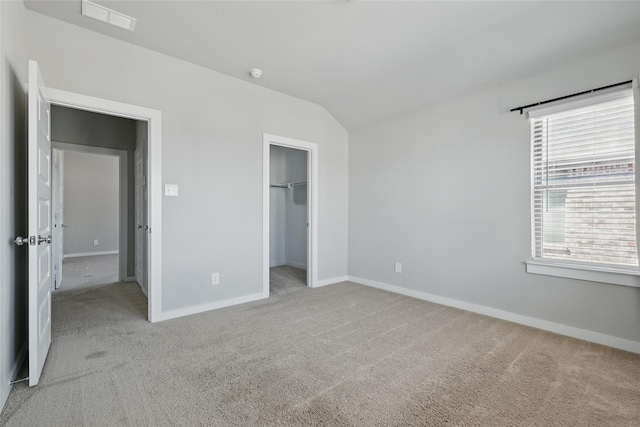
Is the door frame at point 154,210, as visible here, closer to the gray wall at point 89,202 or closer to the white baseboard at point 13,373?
the white baseboard at point 13,373

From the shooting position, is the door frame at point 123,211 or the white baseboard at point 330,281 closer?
the white baseboard at point 330,281

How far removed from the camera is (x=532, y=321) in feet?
9.07

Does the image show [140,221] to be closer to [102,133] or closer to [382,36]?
[102,133]

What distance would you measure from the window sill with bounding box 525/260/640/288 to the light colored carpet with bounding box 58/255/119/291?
18.1 feet

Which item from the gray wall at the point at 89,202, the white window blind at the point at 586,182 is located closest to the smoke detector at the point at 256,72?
the white window blind at the point at 586,182

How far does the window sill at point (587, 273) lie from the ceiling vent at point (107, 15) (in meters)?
4.04

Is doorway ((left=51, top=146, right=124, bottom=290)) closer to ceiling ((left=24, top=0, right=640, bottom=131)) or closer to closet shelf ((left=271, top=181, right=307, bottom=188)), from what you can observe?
closet shelf ((left=271, top=181, right=307, bottom=188))

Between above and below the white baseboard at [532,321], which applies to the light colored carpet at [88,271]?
below

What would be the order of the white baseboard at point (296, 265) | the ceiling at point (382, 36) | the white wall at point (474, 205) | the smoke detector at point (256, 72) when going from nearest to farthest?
the ceiling at point (382, 36), the white wall at point (474, 205), the smoke detector at point (256, 72), the white baseboard at point (296, 265)

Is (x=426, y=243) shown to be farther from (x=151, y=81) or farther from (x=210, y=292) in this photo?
(x=151, y=81)

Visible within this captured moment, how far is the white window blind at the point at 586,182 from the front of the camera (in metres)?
2.32

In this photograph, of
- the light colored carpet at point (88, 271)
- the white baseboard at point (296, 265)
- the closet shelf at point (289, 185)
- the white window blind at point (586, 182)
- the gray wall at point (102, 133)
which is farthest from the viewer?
the white baseboard at point (296, 265)

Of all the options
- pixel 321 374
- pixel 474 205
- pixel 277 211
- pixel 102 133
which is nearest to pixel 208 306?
pixel 321 374

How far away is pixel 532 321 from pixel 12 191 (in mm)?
4155
